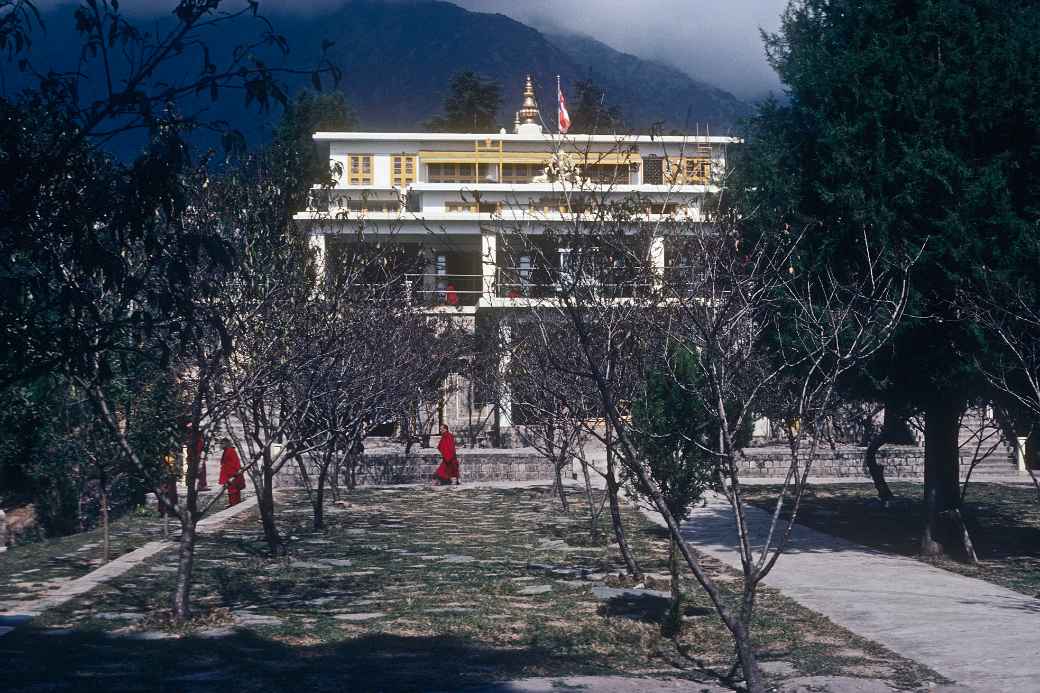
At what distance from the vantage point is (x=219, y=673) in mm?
8133

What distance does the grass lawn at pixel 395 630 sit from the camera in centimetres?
820

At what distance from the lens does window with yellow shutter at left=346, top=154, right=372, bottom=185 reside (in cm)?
5362

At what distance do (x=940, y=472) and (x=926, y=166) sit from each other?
4423 mm

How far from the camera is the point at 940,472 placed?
Answer: 15.1 meters

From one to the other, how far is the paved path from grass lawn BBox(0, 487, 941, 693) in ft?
1.21

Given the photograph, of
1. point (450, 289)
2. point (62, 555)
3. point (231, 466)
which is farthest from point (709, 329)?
point (450, 289)

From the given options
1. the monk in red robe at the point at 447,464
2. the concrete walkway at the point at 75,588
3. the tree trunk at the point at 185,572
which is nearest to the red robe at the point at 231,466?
the concrete walkway at the point at 75,588

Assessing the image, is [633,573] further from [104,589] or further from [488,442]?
[488,442]

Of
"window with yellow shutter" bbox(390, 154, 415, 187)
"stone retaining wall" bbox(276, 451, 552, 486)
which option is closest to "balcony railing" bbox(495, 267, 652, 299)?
"stone retaining wall" bbox(276, 451, 552, 486)

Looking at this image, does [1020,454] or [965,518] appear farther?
A: [1020,454]

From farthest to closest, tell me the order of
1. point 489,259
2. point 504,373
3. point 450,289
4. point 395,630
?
point 450,289 → point 504,373 → point 489,259 → point 395,630

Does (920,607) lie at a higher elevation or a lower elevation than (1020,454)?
lower

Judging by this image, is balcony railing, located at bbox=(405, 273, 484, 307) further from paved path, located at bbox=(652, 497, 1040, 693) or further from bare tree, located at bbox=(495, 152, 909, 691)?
paved path, located at bbox=(652, 497, 1040, 693)

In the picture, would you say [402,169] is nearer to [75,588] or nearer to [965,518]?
[965,518]
